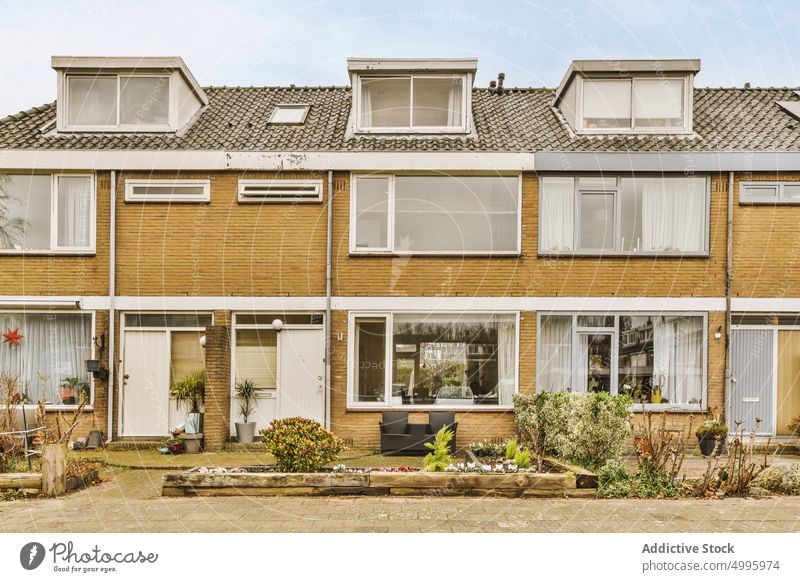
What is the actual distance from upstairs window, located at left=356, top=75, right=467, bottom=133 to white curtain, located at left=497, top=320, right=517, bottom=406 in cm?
459

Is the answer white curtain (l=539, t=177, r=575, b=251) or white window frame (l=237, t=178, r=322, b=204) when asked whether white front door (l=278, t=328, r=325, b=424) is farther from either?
white curtain (l=539, t=177, r=575, b=251)

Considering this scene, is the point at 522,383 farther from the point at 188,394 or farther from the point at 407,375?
the point at 188,394

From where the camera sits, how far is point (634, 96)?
16438mm

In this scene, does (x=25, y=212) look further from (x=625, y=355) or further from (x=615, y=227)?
(x=625, y=355)

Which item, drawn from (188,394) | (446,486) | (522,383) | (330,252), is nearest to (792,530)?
(446,486)

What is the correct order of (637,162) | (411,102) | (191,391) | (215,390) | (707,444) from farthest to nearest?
(411,102) < (637,162) < (191,391) < (215,390) < (707,444)

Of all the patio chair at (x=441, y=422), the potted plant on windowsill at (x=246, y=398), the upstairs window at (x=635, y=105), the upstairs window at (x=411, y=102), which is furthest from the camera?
the upstairs window at (x=411, y=102)

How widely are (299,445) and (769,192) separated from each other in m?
10.9

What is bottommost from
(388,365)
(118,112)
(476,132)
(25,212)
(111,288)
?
(388,365)

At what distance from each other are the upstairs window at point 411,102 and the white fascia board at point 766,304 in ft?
22.5

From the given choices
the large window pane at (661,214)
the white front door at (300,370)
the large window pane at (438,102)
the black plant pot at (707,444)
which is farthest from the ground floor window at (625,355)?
the large window pane at (438,102)

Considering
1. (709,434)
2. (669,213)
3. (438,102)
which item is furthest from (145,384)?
(669,213)

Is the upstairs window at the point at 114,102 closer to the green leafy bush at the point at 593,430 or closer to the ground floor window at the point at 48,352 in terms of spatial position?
the ground floor window at the point at 48,352

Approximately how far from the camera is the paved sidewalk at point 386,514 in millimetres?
8289
